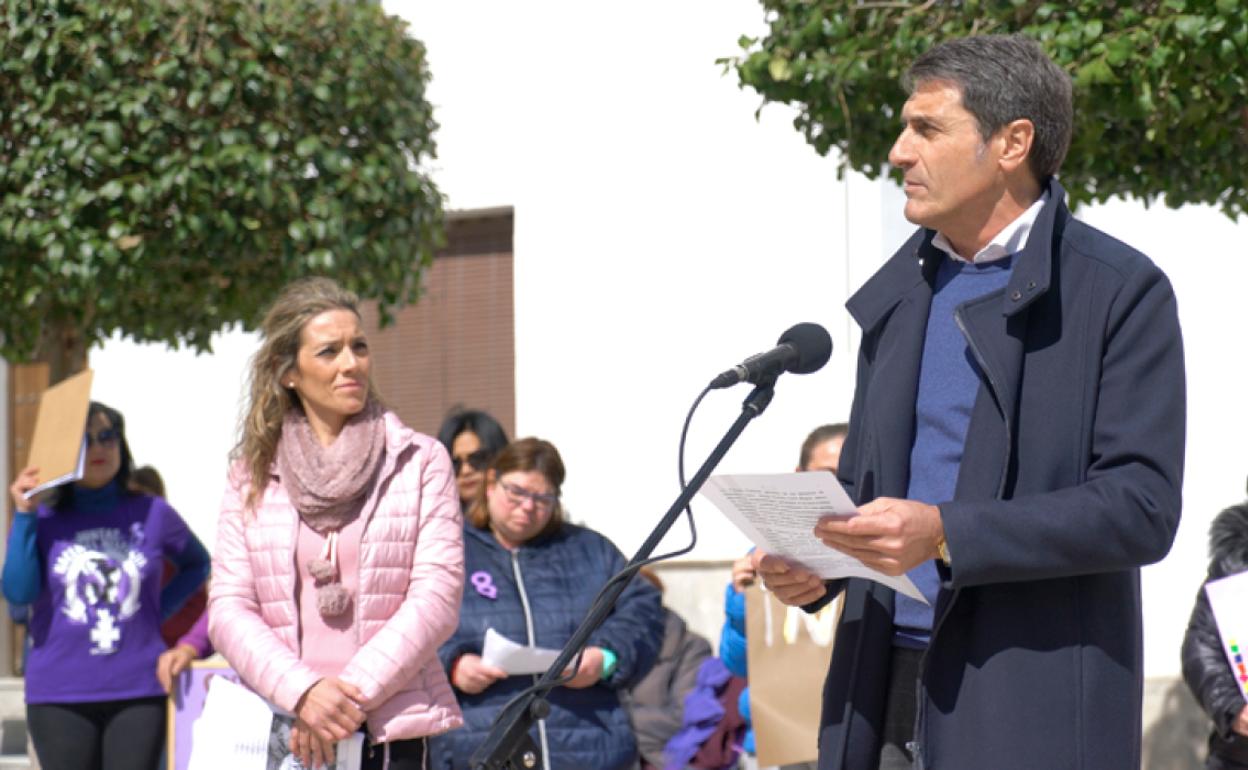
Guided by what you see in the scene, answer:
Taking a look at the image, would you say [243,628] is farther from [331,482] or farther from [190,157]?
[190,157]

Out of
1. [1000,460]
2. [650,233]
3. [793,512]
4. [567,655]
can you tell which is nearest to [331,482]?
[567,655]

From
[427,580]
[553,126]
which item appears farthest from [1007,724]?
[553,126]

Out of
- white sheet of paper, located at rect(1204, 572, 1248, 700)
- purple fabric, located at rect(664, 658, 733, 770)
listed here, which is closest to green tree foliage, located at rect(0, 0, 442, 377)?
purple fabric, located at rect(664, 658, 733, 770)

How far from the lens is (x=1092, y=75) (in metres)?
5.31

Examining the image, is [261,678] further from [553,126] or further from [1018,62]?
[553,126]

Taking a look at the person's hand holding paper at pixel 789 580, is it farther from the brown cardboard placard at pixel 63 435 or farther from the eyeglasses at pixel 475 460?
the eyeglasses at pixel 475 460

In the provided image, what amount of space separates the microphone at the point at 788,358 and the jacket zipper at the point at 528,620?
8.81ft

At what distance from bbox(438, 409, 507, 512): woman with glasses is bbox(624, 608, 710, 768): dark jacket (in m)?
0.95

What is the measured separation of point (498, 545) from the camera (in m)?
6.03

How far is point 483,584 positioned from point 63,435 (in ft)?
5.11

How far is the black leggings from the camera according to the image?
21.2 feet

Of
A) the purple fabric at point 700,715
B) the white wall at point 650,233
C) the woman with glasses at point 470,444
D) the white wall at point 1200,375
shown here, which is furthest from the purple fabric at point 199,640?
the white wall at point 1200,375

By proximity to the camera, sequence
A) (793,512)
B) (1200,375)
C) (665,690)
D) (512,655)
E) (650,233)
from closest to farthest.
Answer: (793,512) → (512,655) → (665,690) → (1200,375) → (650,233)

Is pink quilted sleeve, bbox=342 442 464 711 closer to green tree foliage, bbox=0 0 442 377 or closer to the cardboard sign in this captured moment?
the cardboard sign
